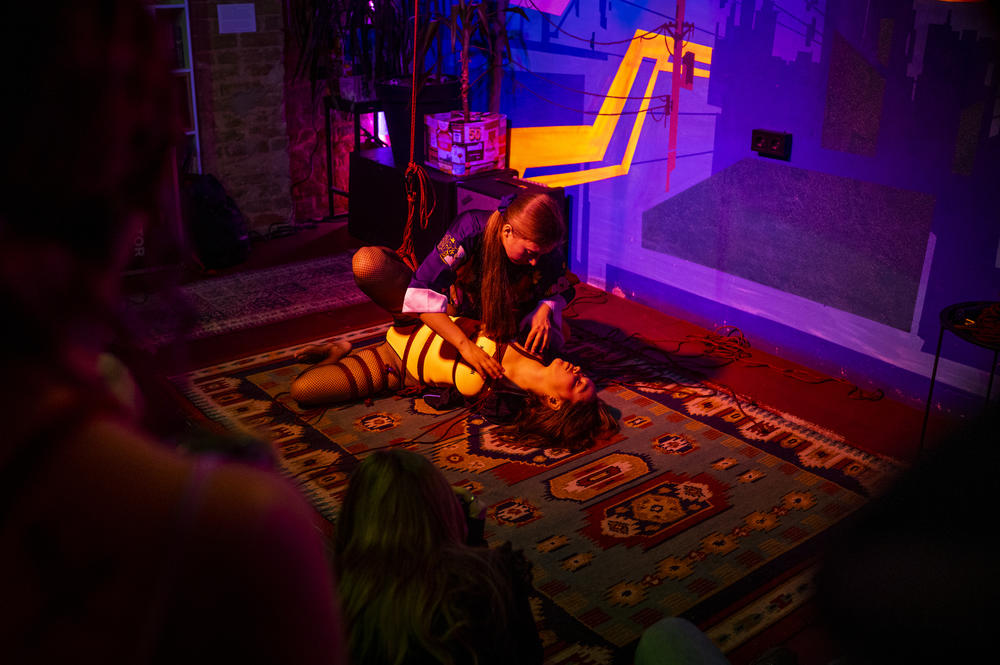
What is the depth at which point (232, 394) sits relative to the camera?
3568 millimetres

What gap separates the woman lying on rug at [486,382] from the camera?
10.5 feet

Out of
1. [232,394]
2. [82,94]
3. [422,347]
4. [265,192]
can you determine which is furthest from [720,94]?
[82,94]

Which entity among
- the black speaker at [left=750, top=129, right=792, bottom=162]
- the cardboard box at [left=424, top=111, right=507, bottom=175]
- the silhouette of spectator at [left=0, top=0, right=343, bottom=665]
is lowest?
the cardboard box at [left=424, top=111, right=507, bottom=175]

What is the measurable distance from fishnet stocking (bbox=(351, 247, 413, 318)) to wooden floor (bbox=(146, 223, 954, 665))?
0.61 meters

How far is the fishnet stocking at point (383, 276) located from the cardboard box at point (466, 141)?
1.38m

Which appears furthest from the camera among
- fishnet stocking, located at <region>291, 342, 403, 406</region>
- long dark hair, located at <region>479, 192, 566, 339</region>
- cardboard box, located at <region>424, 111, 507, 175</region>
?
cardboard box, located at <region>424, 111, 507, 175</region>

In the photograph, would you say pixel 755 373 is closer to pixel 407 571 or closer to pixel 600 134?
pixel 600 134

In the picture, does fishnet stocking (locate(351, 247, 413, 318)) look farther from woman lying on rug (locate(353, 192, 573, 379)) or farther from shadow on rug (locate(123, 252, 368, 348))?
shadow on rug (locate(123, 252, 368, 348))

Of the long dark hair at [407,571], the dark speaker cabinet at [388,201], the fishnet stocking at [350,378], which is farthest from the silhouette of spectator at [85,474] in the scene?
the dark speaker cabinet at [388,201]

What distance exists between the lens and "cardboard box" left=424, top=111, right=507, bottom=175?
15.9 feet

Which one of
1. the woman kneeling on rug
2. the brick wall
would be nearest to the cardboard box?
the brick wall

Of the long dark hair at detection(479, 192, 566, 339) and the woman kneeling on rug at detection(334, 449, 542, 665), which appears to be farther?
the long dark hair at detection(479, 192, 566, 339)

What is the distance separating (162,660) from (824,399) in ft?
11.5

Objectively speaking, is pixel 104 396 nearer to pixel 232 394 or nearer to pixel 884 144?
pixel 232 394
